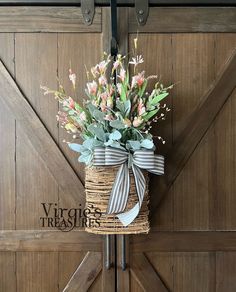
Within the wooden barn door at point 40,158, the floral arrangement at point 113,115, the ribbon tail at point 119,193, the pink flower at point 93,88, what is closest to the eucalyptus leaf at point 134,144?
the floral arrangement at point 113,115

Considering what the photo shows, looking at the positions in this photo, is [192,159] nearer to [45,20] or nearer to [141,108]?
[141,108]

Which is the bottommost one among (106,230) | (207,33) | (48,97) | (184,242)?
(184,242)

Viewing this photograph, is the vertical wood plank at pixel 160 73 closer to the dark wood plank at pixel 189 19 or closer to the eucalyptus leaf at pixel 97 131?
the dark wood plank at pixel 189 19

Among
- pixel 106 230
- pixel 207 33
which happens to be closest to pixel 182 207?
pixel 106 230

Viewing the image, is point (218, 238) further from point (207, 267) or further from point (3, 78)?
point (3, 78)

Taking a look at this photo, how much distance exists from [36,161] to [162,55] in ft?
2.47

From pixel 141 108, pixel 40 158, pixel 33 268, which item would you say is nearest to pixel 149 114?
pixel 141 108

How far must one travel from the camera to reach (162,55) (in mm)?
1613

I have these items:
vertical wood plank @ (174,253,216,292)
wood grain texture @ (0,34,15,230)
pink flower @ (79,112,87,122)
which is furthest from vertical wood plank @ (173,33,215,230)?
wood grain texture @ (0,34,15,230)

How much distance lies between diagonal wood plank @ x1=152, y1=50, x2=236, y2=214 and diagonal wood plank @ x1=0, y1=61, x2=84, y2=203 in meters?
0.39

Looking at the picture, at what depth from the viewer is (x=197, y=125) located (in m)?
1.60

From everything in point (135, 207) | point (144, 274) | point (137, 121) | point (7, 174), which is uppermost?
point (137, 121)

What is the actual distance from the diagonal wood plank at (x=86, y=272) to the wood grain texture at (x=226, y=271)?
0.54 meters

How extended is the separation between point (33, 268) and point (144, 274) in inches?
19.8
